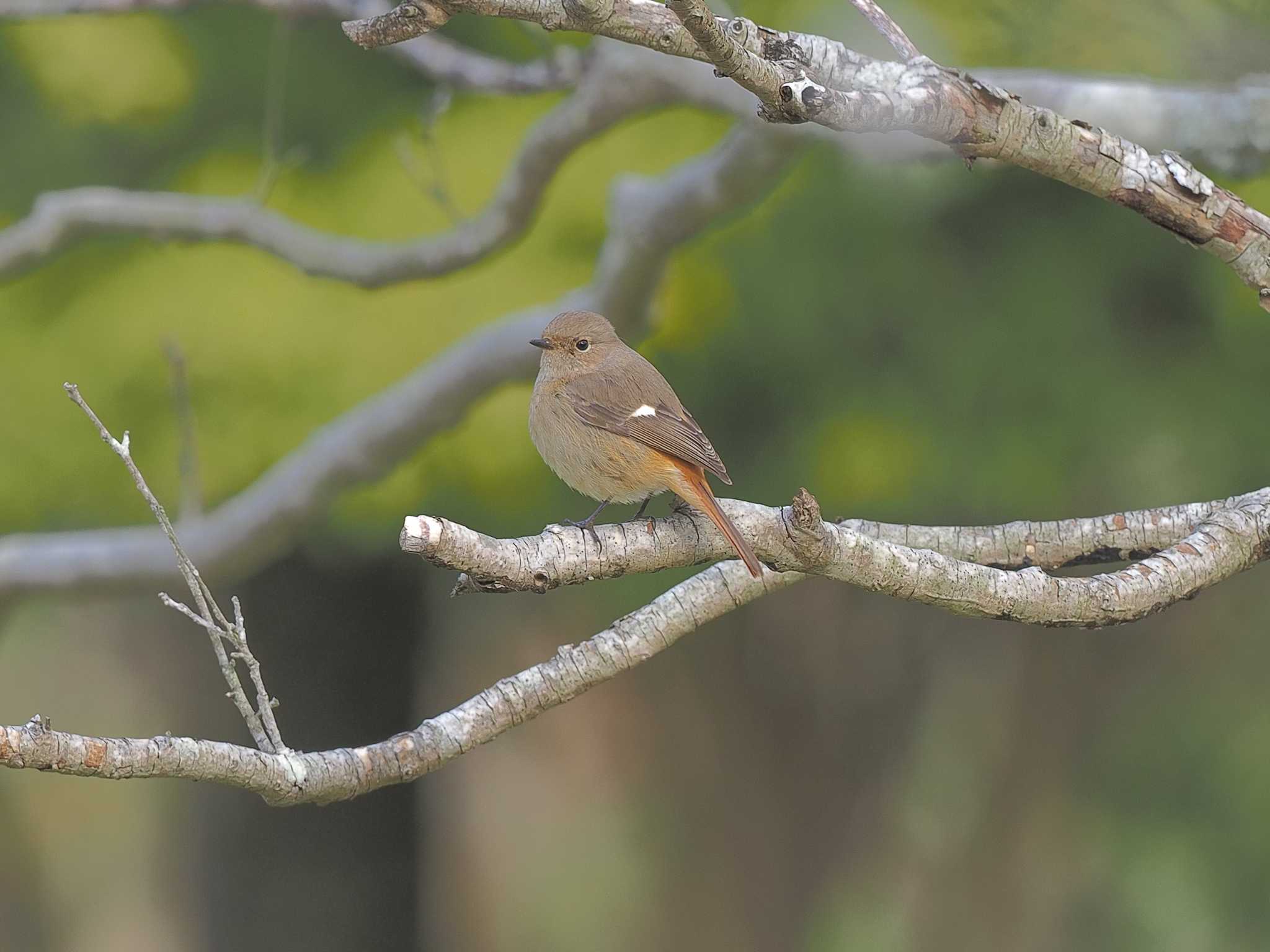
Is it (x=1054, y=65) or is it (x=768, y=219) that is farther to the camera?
(x=768, y=219)

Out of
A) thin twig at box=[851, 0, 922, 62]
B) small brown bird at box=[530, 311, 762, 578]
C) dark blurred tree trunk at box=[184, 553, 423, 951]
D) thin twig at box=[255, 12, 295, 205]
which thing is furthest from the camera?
dark blurred tree trunk at box=[184, 553, 423, 951]

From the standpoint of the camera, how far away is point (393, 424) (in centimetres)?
637

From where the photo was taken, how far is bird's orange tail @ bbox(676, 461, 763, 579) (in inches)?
119

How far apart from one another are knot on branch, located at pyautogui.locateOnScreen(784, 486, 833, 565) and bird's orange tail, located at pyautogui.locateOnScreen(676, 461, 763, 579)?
11cm

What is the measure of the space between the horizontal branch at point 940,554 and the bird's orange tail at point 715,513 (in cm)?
2

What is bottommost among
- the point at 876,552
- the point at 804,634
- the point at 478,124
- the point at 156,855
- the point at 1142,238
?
the point at 876,552

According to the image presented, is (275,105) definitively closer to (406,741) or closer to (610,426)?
(610,426)

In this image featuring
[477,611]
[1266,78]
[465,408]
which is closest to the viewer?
[1266,78]

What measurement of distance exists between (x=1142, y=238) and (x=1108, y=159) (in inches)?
161

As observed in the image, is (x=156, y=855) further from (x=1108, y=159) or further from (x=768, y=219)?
(x=1108, y=159)

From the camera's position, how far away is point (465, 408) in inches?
253

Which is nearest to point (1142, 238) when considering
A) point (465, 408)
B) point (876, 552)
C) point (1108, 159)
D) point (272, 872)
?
point (465, 408)

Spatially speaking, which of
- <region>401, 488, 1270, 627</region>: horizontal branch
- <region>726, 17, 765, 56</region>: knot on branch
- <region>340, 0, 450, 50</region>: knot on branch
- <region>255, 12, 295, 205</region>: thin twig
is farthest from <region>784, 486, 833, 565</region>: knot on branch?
<region>255, 12, 295, 205</region>: thin twig

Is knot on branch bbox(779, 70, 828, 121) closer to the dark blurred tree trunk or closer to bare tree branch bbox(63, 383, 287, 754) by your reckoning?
bare tree branch bbox(63, 383, 287, 754)
